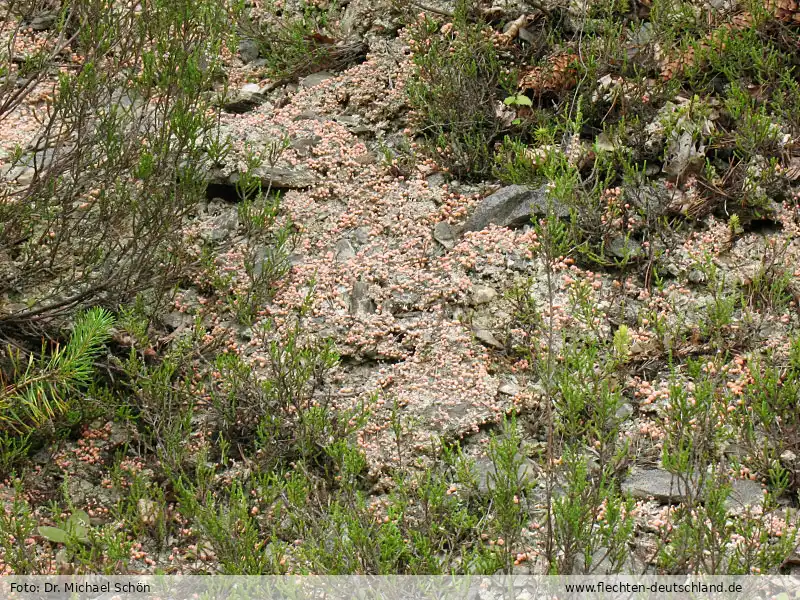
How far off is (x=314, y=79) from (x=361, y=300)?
2286 millimetres

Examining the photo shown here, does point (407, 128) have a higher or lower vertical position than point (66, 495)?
higher

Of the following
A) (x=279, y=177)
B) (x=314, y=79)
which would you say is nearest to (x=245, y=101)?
(x=314, y=79)

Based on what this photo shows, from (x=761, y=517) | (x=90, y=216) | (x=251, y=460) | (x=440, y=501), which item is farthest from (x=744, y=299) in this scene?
(x=90, y=216)

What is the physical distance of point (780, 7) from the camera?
5402 millimetres

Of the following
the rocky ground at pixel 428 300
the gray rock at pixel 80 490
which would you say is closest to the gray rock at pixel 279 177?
the rocky ground at pixel 428 300

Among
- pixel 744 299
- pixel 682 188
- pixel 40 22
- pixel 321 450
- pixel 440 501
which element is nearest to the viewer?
pixel 440 501

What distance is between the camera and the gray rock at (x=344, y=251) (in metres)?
5.16

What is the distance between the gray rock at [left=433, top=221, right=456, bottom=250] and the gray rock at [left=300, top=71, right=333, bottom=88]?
5.99 feet

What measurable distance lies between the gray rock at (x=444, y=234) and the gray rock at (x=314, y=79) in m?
1.83

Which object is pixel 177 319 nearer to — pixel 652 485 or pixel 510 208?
pixel 510 208

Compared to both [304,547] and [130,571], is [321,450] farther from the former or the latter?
[130,571]

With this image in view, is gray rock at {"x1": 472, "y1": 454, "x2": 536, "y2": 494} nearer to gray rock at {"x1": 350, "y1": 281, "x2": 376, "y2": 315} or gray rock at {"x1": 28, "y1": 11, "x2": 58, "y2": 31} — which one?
gray rock at {"x1": 350, "y1": 281, "x2": 376, "y2": 315}

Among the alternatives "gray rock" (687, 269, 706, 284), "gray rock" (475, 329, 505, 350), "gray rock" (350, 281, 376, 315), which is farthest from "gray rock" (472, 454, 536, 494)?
"gray rock" (687, 269, 706, 284)

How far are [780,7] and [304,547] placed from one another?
4.68 m
